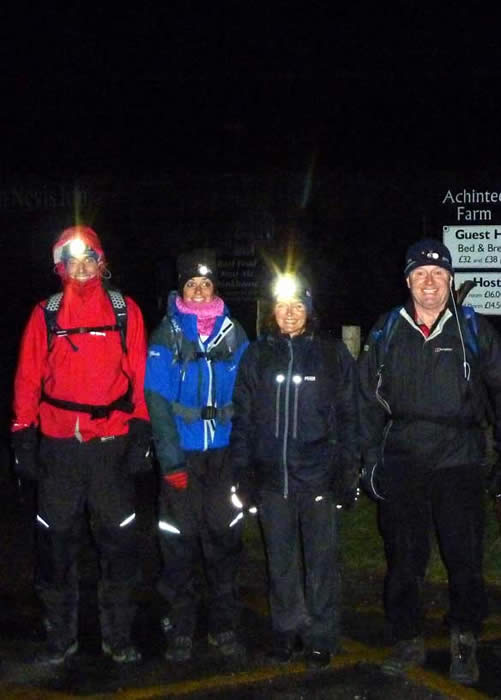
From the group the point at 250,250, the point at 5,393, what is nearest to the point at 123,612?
the point at 250,250

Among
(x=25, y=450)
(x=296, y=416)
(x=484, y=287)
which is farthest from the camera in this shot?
(x=484, y=287)

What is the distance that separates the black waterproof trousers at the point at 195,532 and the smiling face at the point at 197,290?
2.45 feet

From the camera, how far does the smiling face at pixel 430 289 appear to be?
5.32 m

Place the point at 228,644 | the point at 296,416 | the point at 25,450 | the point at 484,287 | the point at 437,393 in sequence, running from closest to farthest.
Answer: the point at 437,393, the point at 296,416, the point at 25,450, the point at 228,644, the point at 484,287

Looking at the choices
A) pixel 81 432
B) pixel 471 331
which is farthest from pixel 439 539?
pixel 81 432

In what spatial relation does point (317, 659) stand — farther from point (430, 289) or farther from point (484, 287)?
point (484, 287)

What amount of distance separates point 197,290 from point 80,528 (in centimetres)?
130

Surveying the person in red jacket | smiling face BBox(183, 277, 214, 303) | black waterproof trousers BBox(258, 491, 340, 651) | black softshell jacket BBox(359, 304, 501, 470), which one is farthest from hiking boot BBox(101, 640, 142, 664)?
smiling face BBox(183, 277, 214, 303)

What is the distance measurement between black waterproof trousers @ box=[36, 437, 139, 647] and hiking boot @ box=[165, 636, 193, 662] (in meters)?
0.22

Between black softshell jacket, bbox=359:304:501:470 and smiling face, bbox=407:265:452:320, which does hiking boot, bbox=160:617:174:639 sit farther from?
smiling face, bbox=407:265:452:320

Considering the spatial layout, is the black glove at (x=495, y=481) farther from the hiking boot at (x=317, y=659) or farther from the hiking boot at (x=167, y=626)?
the hiking boot at (x=167, y=626)

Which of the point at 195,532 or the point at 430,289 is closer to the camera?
the point at 430,289

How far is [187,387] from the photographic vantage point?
18.1 feet

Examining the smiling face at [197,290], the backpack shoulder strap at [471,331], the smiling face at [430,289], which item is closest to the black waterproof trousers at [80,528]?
the smiling face at [197,290]
